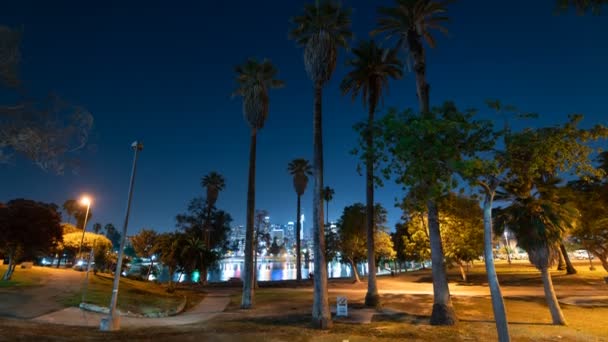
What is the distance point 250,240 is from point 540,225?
1808cm

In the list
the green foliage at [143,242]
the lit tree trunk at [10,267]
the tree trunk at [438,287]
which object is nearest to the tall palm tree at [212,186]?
the green foliage at [143,242]

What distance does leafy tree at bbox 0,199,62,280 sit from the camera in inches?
1056

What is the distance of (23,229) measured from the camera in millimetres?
27734

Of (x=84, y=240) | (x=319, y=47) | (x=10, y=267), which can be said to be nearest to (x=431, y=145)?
(x=319, y=47)

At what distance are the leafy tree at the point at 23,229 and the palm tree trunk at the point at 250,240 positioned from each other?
18.8 meters

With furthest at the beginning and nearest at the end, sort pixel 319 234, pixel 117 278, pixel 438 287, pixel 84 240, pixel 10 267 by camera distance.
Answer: pixel 84 240
pixel 10 267
pixel 319 234
pixel 438 287
pixel 117 278

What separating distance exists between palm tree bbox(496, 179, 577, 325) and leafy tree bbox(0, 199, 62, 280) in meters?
35.0

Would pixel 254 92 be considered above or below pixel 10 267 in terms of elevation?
above

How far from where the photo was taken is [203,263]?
3853 centimetres

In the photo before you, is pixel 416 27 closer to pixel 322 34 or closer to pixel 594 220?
pixel 322 34

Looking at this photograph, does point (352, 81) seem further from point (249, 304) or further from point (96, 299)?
point (96, 299)

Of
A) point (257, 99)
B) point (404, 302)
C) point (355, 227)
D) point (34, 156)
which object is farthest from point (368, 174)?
point (355, 227)

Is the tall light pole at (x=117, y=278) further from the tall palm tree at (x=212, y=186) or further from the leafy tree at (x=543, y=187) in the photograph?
the tall palm tree at (x=212, y=186)

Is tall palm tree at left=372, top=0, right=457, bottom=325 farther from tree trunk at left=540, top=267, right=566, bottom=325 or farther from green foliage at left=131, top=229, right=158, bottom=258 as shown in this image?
green foliage at left=131, top=229, right=158, bottom=258
